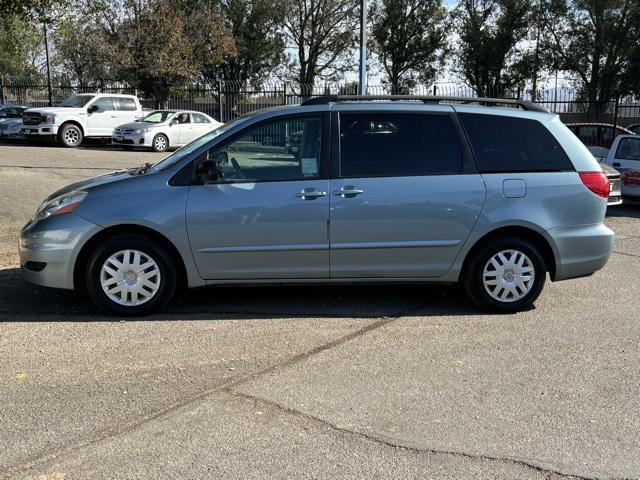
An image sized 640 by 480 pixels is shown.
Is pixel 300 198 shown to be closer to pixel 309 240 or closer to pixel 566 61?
pixel 309 240

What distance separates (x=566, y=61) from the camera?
40.0m

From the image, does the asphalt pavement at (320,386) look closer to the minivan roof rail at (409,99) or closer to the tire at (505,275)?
the tire at (505,275)

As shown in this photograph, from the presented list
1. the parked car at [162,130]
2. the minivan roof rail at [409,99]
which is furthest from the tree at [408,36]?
the minivan roof rail at [409,99]

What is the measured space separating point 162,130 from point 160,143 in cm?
45

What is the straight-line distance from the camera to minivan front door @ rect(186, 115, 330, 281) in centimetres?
545

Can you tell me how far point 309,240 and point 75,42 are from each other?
27092 millimetres

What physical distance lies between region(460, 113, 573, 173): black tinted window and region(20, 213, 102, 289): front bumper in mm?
3337

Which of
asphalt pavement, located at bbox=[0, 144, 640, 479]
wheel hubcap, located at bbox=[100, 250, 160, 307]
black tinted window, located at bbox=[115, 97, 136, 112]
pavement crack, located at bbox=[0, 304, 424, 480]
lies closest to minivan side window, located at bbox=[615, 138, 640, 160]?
asphalt pavement, located at bbox=[0, 144, 640, 479]

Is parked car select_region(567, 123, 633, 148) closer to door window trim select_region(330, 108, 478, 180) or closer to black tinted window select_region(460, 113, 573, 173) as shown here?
black tinted window select_region(460, 113, 573, 173)

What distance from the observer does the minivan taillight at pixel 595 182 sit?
19.1 feet

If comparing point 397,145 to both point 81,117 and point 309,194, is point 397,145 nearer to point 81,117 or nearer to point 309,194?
point 309,194

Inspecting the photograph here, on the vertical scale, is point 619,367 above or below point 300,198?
below

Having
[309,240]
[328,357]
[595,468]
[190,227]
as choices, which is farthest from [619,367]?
[190,227]

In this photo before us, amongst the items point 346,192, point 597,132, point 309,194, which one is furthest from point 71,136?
point 346,192
